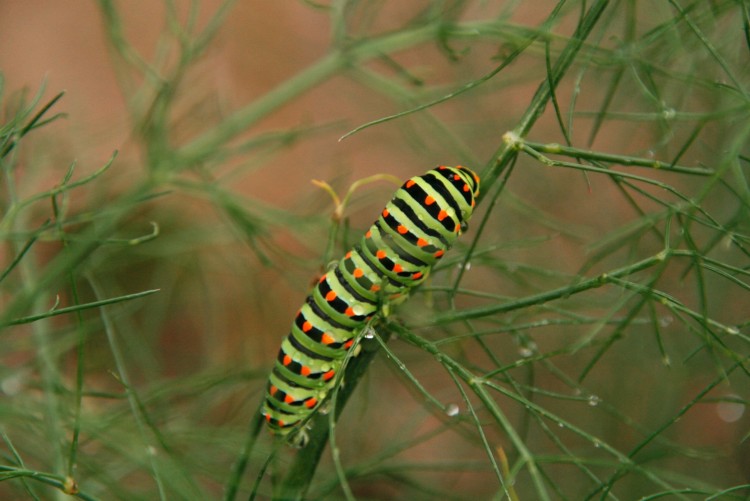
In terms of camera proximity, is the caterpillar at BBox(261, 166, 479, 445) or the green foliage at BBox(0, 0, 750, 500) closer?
the caterpillar at BBox(261, 166, 479, 445)

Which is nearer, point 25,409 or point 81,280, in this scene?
point 25,409

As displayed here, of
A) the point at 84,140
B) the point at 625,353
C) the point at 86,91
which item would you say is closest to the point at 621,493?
the point at 625,353

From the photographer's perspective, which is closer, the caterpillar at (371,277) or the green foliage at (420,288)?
the caterpillar at (371,277)

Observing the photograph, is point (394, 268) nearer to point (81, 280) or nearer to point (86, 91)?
point (81, 280)

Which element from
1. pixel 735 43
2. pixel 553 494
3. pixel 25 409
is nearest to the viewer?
pixel 25 409
